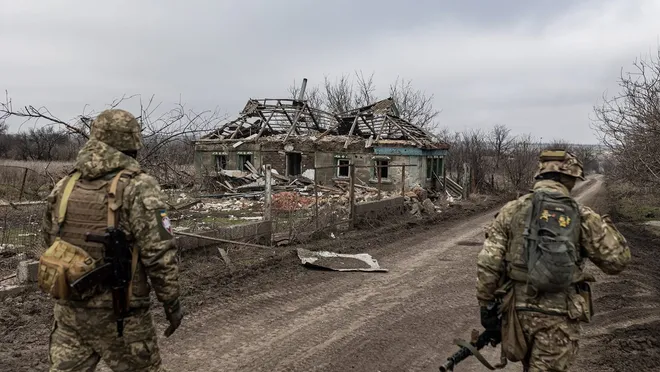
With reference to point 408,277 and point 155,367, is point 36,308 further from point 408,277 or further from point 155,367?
point 408,277

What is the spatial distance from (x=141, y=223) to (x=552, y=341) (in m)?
2.51

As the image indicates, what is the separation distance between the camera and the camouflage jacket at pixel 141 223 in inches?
107

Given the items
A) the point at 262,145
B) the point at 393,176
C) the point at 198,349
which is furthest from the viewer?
the point at 262,145

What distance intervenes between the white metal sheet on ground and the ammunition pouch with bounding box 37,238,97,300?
575cm

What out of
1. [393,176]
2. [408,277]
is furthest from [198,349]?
[393,176]

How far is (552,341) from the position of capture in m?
2.94

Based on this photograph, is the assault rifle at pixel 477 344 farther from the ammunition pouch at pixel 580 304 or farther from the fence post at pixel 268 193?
the fence post at pixel 268 193

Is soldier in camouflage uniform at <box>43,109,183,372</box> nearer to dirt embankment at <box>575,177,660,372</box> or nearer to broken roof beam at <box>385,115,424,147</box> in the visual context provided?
dirt embankment at <box>575,177,660,372</box>

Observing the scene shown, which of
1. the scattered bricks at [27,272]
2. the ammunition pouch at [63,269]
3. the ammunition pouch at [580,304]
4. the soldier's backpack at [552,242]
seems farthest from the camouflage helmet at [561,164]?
the scattered bricks at [27,272]

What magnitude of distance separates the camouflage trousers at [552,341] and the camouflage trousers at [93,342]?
231cm

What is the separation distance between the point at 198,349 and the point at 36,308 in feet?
7.37

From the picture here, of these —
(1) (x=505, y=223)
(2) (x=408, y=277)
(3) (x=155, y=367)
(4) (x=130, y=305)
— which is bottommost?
(2) (x=408, y=277)

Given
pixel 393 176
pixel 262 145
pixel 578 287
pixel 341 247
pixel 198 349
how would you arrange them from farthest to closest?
A: 1. pixel 262 145
2. pixel 393 176
3. pixel 341 247
4. pixel 198 349
5. pixel 578 287

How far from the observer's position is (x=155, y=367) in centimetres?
284
